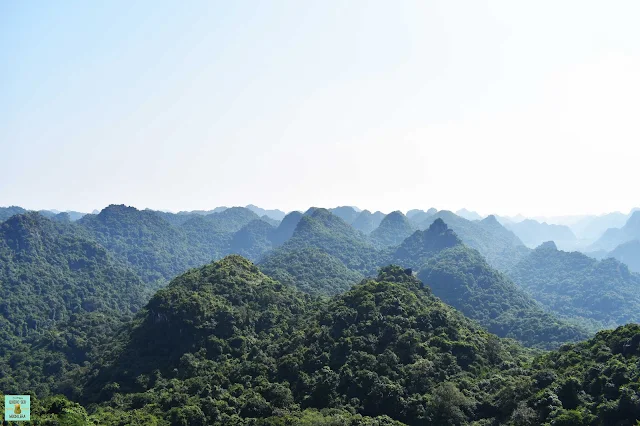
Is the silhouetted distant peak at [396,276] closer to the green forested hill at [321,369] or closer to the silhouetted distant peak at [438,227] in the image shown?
the green forested hill at [321,369]

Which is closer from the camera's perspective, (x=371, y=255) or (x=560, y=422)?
(x=560, y=422)

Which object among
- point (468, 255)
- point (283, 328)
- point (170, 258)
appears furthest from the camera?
point (170, 258)

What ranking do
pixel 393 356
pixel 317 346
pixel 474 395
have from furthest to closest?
1. pixel 317 346
2. pixel 393 356
3. pixel 474 395

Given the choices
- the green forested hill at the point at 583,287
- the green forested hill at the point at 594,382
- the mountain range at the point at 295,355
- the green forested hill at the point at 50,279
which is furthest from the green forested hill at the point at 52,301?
the green forested hill at the point at 583,287

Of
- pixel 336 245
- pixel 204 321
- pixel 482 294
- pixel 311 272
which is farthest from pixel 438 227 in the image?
pixel 204 321

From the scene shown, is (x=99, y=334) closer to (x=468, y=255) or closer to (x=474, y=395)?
(x=474, y=395)

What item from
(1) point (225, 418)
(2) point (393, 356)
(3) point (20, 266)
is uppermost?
(3) point (20, 266)

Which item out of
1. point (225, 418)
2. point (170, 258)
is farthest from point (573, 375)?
point (170, 258)

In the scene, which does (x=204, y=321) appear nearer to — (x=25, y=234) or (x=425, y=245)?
(x=25, y=234)

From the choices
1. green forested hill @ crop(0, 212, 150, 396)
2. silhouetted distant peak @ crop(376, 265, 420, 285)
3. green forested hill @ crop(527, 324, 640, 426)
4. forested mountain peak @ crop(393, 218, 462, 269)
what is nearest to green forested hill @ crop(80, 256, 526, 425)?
silhouetted distant peak @ crop(376, 265, 420, 285)
